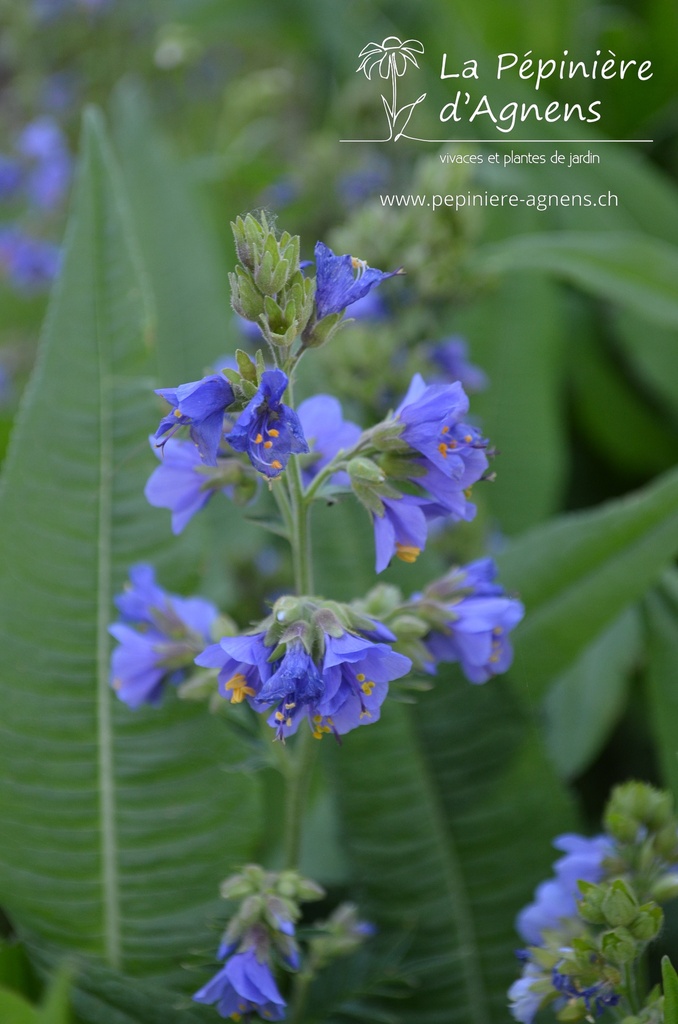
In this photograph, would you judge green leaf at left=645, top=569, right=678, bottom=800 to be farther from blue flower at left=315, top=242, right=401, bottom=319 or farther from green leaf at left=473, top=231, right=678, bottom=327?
blue flower at left=315, top=242, right=401, bottom=319

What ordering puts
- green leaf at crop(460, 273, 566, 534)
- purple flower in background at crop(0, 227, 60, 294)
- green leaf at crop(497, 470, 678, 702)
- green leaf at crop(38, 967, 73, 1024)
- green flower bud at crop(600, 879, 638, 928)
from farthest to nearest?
1. purple flower in background at crop(0, 227, 60, 294)
2. green leaf at crop(460, 273, 566, 534)
3. green leaf at crop(497, 470, 678, 702)
4. green flower bud at crop(600, 879, 638, 928)
5. green leaf at crop(38, 967, 73, 1024)

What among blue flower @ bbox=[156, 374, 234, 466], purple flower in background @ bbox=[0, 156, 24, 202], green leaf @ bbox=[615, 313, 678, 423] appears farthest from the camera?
purple flower in background @ bbox=[0, 156, 24, 202]

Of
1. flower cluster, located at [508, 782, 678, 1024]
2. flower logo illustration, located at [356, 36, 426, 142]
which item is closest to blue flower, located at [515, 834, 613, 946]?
flower cluster, located at [508, 782, 678, 1024]

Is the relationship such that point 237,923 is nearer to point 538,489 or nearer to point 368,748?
point 368,748

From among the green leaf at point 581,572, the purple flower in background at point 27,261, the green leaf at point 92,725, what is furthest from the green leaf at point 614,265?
the purple flower in background at point 27,261

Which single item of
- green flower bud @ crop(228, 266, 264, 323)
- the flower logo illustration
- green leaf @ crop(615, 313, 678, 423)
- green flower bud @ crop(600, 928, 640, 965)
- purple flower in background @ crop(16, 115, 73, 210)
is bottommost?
green flower bud @ crop(600, 928, 640, 965)

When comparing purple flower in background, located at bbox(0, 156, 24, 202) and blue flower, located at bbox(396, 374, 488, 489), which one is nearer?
blue flower, located at bbox(396, 374, 488, 489)

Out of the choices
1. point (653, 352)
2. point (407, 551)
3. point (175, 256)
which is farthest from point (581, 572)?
point (175, 256)

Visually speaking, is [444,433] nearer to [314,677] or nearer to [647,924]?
[314,677]

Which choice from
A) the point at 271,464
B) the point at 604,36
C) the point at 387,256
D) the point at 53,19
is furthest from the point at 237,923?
the point at 53,19
